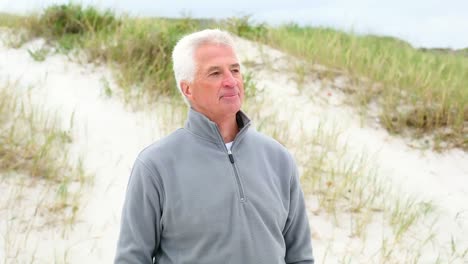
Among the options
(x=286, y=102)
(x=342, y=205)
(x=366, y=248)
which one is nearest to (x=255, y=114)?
(x=286, y=102)

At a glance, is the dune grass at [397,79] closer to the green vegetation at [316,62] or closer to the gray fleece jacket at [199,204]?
the green vegetation at [316,62]

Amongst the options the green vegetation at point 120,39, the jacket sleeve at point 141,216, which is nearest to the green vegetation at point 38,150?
the green vegetation at point 120,39

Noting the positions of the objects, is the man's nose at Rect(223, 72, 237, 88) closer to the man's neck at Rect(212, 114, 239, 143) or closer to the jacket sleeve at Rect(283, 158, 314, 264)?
the man's neck at Rect(212, 114, 239, 143)

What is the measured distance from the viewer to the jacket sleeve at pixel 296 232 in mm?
2932

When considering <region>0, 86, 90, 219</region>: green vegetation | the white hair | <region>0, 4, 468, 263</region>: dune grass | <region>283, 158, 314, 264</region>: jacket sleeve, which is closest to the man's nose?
the white hair

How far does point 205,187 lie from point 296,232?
2.16 feet

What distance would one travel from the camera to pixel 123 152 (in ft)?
22.5

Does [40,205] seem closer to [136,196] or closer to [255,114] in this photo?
[255,114]

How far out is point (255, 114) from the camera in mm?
7562

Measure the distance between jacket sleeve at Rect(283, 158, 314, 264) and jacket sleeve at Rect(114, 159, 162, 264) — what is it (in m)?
0.69

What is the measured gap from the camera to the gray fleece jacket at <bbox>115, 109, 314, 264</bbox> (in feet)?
8.39

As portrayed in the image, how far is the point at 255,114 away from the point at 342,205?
6.18ft

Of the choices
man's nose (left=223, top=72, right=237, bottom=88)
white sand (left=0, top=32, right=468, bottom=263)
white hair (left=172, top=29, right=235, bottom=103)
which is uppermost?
white hair (left=172, top=29, right=235, bottom=103)

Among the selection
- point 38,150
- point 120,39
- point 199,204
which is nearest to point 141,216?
point 199,204
